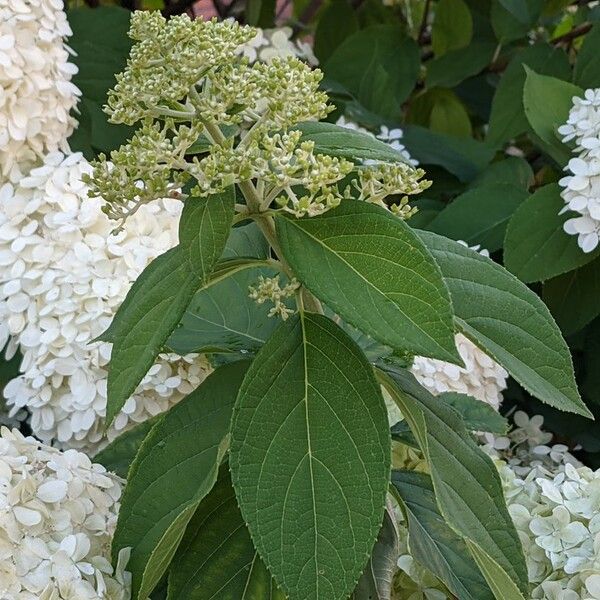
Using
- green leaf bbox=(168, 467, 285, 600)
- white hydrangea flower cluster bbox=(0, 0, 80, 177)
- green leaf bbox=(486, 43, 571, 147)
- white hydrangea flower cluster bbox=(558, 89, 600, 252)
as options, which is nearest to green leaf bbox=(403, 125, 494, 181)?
green leaf bbox=(486, 43, 571, 147)

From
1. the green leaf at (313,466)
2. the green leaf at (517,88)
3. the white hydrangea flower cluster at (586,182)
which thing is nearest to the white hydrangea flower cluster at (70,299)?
the green leaf at (313,466)

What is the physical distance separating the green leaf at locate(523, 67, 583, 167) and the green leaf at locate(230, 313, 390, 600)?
66 centimetres

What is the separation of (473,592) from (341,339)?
245 millimetres

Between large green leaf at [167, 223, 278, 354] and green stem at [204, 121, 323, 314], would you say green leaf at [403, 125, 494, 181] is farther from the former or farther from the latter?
green stem at [204, 121, 323, 314]

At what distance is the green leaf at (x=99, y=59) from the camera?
1386mm

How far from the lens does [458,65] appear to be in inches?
63.0

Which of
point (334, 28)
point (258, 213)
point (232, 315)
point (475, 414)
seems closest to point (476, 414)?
point (475, 414)

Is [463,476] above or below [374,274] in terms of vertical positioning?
below

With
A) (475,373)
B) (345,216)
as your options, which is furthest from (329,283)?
(475,373)

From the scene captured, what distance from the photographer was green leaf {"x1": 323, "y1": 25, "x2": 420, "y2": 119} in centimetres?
157

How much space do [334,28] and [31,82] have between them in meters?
0.79

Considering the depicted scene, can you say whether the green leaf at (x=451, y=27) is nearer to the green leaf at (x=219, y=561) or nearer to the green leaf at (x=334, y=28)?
the green leaf at (x=334, y=28)

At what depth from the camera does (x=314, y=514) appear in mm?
644

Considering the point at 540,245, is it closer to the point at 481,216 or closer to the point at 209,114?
the point at 481,216
